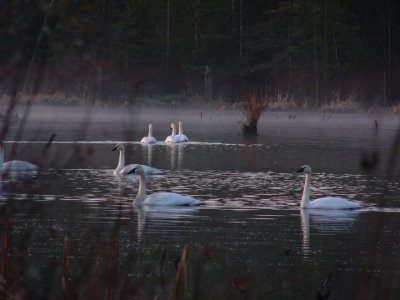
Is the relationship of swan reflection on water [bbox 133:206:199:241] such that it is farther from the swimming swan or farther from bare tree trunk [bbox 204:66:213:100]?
bare tree trunk [bbox 204:66:213:100]

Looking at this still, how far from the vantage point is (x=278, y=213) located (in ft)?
42.2

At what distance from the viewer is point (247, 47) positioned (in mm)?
51094

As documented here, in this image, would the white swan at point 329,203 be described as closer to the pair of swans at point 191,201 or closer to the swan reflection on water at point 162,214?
the pair of swans at point 191,201

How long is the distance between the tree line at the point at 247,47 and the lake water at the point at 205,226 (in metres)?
22.8

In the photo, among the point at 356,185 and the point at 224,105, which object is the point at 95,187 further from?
the point at 224,105

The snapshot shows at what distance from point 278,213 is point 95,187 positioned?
3548 mm

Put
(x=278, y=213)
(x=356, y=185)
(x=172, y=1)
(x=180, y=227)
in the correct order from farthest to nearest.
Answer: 1. (x=172, y=1)
2. (x=356, y=185)
3. (x=278, y=213)
4. (x=180, y=227)

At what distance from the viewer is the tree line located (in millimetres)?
48188

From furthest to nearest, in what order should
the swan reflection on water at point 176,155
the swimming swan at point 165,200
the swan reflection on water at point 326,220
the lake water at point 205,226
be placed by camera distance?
the swan reflection on water at point 176,155 < the swimming swan at point 165,200 < the swan reflection on water at point 326,220 < the lake water at point 205,226

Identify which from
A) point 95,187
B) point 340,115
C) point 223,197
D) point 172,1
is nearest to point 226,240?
point 223,197

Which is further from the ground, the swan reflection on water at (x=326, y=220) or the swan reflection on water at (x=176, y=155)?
the swan reflection on water at (x=176, y=155)

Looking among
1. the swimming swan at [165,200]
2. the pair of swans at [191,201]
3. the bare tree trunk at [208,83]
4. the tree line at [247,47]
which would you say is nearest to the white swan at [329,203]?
the pair of swans at [191,201]

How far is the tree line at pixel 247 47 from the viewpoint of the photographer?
158 feet

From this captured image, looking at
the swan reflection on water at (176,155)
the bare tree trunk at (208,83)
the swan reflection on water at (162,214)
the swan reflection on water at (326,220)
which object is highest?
the bare tree trunk at (208,83)
